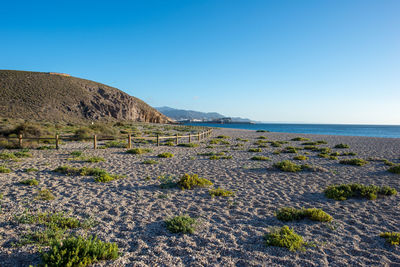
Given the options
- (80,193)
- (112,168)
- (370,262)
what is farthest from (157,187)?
(370,262)

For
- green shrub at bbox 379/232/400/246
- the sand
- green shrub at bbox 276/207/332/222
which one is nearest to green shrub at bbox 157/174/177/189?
the sand

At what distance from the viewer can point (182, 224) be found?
186 inches

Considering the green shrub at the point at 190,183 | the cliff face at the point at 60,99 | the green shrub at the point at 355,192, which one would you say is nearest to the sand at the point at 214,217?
the green shrub at the point at 355,192

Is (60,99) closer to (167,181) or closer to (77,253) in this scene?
(167,181)

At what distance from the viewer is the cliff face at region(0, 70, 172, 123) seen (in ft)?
158

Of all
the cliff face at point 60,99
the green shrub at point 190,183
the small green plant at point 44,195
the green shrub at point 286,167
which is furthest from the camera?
the cliff face at point 60,99

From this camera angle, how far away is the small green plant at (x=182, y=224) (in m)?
4.61

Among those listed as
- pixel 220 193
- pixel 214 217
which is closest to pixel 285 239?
pixel 214 217

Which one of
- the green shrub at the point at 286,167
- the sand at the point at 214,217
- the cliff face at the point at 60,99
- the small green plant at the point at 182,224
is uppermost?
the cliff face at the point at 60,99

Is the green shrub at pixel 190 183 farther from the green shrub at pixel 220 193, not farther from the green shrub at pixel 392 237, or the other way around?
the green shrub at pixel 392 237

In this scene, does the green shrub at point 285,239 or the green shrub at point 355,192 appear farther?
the green shrub at point 355,192

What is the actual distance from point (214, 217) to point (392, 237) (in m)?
3.58

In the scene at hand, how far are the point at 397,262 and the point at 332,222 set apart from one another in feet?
5.03

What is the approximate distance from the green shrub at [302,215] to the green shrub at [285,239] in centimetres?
82
